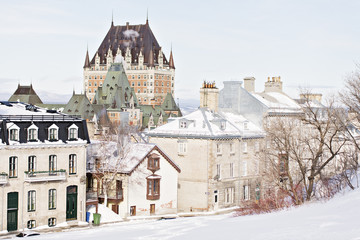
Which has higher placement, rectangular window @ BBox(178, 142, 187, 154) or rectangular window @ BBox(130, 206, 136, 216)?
rectangular window @ BBox(178, 142, 187, 154)

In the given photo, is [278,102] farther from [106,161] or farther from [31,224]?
[31,224]

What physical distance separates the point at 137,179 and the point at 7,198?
12.4 metres

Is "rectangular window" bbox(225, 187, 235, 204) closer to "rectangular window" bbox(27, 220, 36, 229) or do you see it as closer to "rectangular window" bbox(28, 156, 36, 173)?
"rectangular window" bbox(27, 220, 36, 229)

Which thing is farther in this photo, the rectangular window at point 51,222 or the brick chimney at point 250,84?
the brick chimney at point 250,84

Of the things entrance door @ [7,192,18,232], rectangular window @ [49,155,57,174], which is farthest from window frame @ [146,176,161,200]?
entrance door @ [7,192,18,232]

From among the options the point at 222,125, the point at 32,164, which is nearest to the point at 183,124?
the point at 222,125

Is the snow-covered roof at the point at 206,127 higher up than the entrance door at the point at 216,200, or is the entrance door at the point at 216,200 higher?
the snow-covered roof at the point at 206,127

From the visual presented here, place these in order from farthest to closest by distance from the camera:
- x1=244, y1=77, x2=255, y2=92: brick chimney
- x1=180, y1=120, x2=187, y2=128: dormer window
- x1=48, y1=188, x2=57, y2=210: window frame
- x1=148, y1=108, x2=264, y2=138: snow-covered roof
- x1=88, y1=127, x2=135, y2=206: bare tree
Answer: x1=244, y1=77, x2=255, y2=92: brick chimney < x1=180, y1=120, x2=187, y2=128: dormer window < x1=148, y1=108, x2=264, y2=138: snow-covered roof < x1=88, y1=127, x2=135, y2=206: bare tree < x1=48, y1=188, x2=57, y2=210: window frame

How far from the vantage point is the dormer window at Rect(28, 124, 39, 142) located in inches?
1634

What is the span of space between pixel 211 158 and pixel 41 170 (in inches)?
700

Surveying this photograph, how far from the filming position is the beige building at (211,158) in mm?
53781

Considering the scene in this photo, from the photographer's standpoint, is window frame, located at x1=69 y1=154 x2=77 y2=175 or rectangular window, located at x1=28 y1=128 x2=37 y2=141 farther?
window frame, located at x1=69 y1=154 x2=77 y2=175

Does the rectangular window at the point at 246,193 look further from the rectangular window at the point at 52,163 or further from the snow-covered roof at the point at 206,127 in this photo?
the rectangular window at the point at 52,163

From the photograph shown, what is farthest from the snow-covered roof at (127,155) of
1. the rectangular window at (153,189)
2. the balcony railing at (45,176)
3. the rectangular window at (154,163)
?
the balcony railing at (45,176)
